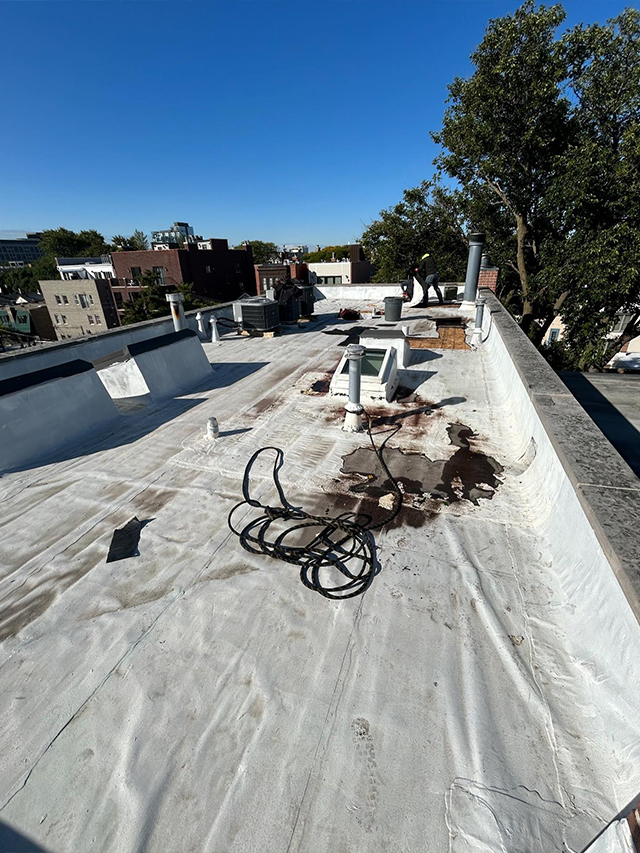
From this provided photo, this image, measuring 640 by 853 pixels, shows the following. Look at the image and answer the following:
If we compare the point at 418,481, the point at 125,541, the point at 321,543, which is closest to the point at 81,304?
the point at 125,541

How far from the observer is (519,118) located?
669 inches

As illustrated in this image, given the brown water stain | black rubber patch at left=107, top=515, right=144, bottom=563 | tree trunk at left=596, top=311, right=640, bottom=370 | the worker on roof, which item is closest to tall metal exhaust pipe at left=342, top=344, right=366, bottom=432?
the brown water stain

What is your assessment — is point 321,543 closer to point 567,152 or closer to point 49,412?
point 49,412

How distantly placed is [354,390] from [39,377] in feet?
18.3

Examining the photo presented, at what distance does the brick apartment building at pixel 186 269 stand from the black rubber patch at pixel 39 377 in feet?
132

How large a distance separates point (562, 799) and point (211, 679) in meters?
2.30

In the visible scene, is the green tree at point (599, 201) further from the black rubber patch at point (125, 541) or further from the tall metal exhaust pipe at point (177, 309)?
the black rubber patch at point (125, 541)

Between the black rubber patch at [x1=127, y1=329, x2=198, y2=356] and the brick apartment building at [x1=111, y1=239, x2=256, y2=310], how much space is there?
3802cm

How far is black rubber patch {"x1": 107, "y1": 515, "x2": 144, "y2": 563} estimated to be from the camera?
3871 mm

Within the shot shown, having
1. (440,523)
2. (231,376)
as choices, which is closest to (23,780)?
(440,523)

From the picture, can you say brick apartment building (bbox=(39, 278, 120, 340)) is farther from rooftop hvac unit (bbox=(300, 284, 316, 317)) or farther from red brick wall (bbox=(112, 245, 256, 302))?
rooftop hvac unit (bbox=(300, 284, 316, 317))

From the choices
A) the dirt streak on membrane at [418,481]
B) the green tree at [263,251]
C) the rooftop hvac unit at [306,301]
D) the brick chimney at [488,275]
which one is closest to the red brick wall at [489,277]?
the brick chimney at [488,275]

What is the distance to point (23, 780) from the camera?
221cm

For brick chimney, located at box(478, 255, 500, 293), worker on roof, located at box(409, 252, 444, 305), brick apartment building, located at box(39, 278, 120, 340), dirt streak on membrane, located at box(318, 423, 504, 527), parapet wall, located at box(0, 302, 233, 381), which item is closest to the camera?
dirt streak on membrane, located at box(318, 423, 504, 527)
